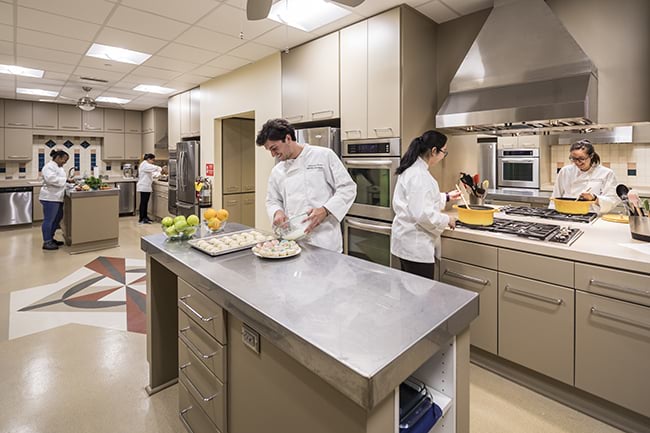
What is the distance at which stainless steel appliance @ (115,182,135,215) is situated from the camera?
335 inches

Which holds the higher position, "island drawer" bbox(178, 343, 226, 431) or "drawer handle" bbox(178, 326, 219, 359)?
"drawer handle" bbox(178, 326, 219, 359)

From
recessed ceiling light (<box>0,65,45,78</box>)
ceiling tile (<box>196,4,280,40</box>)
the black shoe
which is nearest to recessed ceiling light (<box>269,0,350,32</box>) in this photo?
ceiling tile (<box>196,4,280,40</box>)

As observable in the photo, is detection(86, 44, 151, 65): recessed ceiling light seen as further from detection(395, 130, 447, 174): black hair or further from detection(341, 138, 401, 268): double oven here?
detection(395, 130, 447, 174): black hair

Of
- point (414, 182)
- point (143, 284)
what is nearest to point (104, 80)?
point (143, 284)

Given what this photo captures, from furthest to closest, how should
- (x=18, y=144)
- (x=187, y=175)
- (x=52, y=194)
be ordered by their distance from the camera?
(x=18, y=144)
(x=187, y=175)
(x=52, y=194)

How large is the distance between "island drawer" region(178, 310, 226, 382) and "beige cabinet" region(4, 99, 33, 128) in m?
8.22

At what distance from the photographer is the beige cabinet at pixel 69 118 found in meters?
7.85

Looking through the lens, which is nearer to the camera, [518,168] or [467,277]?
[467,277]

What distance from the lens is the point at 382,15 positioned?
9.84ft

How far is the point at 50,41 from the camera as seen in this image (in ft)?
12.4

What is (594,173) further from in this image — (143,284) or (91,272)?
(91,272)

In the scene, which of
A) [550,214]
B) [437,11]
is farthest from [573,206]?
[437,11]

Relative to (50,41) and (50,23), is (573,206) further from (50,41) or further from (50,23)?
(50,41)

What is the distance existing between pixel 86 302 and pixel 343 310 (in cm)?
350
